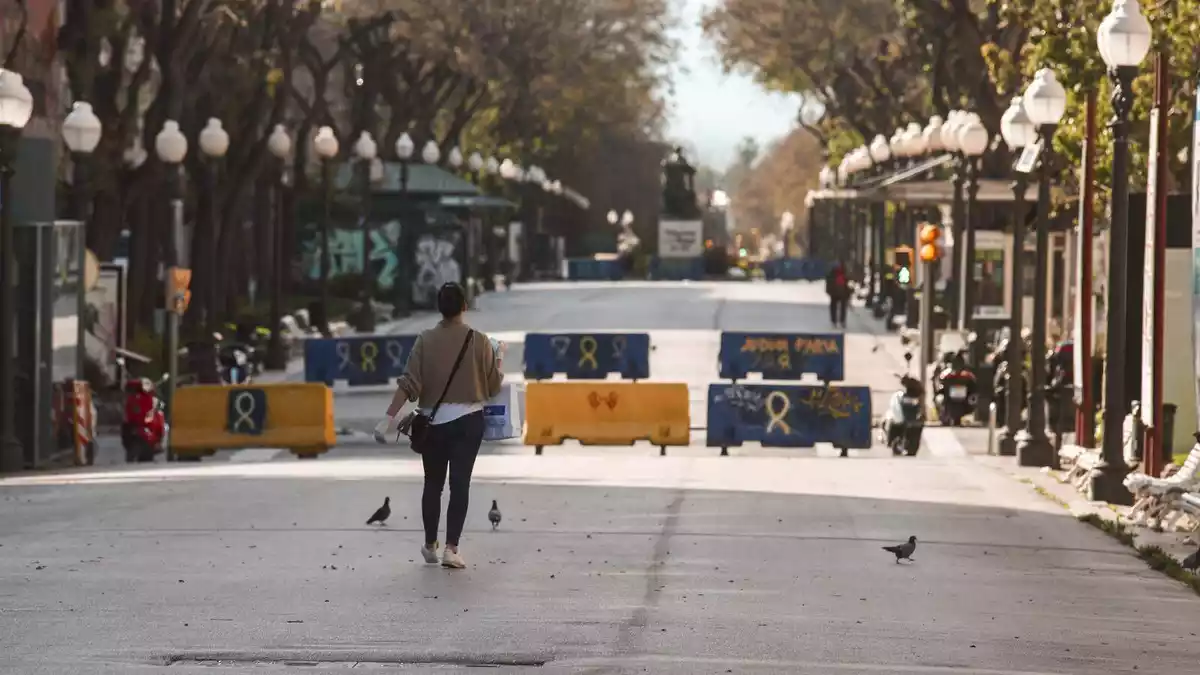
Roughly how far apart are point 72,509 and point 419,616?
7.88m

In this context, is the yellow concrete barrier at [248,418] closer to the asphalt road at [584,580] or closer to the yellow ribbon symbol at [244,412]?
the yellow ribbon symbol at [244,412]

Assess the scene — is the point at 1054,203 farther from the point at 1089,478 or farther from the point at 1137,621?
the point at 1137,621

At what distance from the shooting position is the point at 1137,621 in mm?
13883

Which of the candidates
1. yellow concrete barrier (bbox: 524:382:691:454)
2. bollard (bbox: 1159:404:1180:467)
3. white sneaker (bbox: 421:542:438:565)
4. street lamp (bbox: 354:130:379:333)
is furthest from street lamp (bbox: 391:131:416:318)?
white sneaker (bbox: 421:542:438:565)

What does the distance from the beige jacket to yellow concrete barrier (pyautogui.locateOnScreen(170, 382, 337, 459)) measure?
1690 centimetres

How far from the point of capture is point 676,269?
4660 inches

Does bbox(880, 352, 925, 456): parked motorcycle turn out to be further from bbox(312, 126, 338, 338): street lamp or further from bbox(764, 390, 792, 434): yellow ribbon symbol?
bbox(312, 126, 338, 338): street lamp

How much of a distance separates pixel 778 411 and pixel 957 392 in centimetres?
488

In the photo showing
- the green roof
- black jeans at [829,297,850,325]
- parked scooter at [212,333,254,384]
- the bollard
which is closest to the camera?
the bollard

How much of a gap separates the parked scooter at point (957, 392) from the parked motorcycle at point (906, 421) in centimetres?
390

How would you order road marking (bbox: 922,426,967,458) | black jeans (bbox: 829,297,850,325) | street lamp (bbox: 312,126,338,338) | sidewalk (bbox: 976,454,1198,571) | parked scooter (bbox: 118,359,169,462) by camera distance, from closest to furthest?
sidewalk (bbox: 976,454,1198,571), parked scooter (bbox: 118,359,169,462), road marking (bbox: 922,426,967,458), street lamp (bbox: 312,126,338,338), black jeans (bbox: 829,297,850,325)

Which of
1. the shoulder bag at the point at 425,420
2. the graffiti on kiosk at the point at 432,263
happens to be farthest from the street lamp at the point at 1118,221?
the graffiti on kiosk at the point at 432,263

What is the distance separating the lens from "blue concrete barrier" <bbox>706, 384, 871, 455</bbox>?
3316 cm

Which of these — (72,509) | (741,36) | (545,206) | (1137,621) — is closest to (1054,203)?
(72,509)
